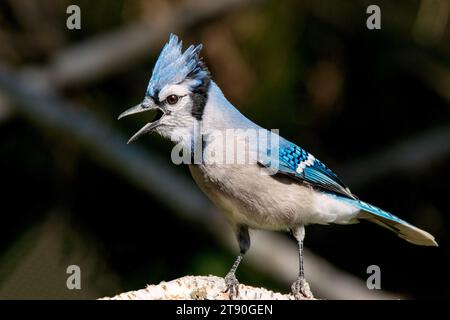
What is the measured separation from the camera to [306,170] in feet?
9.71

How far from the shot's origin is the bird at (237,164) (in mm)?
2635

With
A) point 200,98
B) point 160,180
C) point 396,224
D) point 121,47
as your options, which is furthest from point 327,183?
point 121,47

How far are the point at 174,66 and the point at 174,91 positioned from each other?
100 millimetres

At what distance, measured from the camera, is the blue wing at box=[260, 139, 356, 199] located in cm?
292

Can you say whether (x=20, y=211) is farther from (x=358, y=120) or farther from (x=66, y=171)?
(x=358, y=120)

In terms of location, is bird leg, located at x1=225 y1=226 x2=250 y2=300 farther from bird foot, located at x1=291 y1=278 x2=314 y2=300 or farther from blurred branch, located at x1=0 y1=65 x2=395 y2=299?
blurred branch, located at x1=0 y1=65 x2=395 y2=299

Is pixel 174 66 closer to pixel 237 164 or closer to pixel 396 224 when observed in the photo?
pixel 237 164

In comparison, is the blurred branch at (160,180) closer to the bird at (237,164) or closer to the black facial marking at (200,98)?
the bird at (237,164)

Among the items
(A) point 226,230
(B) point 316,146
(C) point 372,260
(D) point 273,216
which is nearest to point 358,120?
(B) point 316,146

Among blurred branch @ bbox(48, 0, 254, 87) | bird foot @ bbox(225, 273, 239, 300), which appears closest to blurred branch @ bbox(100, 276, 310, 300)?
bird foot @ bbox(225, 273, 239, 300)

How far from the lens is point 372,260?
470cm

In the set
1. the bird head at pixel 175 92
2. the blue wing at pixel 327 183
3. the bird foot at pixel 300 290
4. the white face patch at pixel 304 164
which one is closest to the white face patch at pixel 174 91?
the bird head at pixel 175 92

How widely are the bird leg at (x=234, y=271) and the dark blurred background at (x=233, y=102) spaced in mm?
1385

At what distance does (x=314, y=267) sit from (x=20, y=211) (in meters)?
1.62
